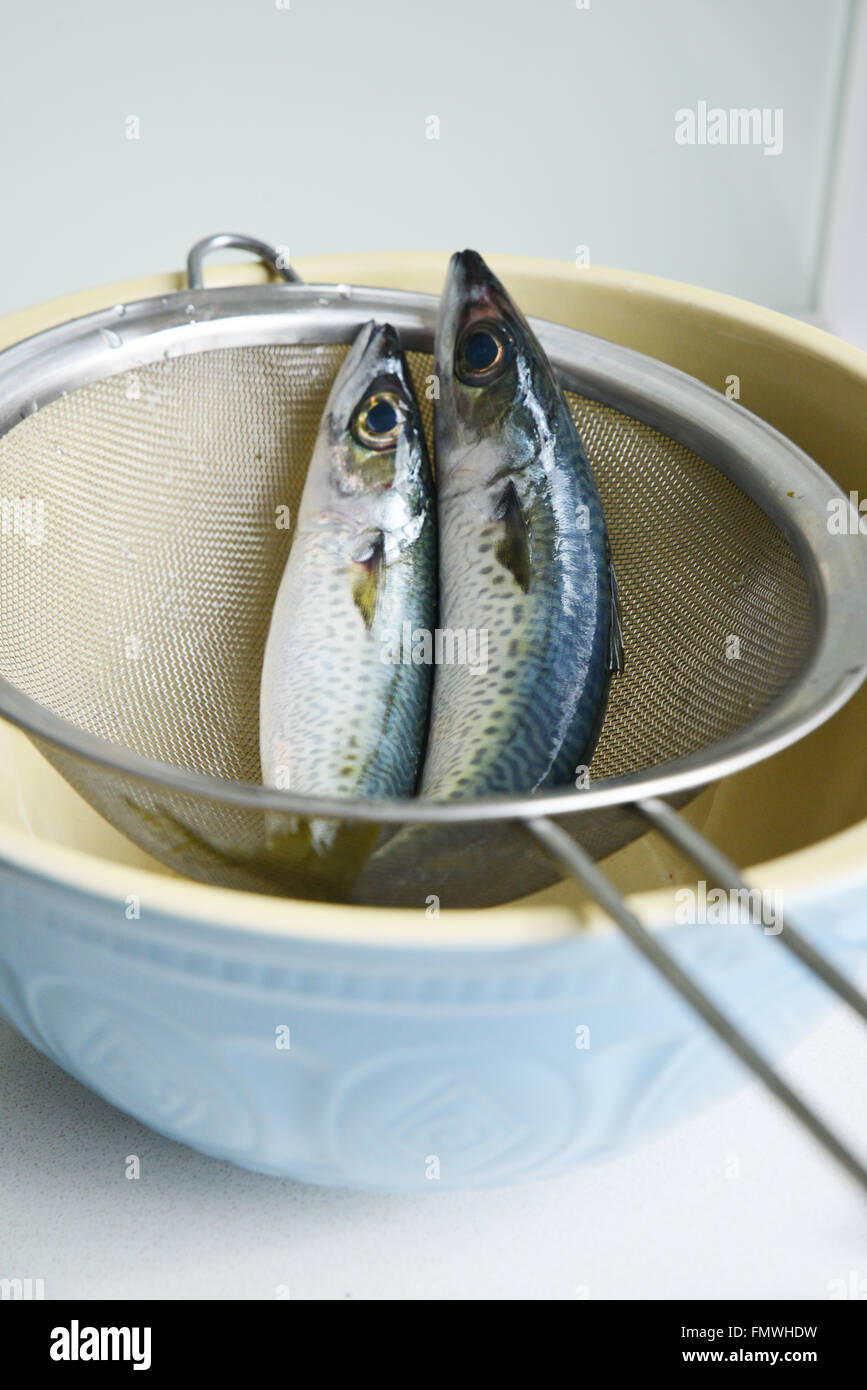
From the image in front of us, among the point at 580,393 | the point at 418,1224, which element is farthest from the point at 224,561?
the point at 418,1224

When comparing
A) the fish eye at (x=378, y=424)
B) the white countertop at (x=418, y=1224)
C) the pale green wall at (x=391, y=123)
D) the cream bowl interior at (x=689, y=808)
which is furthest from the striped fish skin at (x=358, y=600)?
the pale green wall at (x=391, y=123)

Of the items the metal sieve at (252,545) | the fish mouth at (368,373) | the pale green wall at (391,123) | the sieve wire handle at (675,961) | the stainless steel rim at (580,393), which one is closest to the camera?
the sieve wire handle at (675,961)

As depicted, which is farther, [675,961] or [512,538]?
[512,538]

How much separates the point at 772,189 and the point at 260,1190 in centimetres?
140

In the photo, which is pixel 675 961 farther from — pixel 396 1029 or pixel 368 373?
pixel 368 373

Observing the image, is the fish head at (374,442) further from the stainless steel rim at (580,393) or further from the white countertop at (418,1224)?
the white countertop at (418,1224)

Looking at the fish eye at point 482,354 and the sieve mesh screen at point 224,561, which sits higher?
the fish eye at point 482,354

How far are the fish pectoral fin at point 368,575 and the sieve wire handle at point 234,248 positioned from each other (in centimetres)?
21

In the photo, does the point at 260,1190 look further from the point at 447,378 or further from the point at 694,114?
the point at 694,114

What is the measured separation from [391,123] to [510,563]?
0.86 meters

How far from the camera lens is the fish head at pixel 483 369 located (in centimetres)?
77

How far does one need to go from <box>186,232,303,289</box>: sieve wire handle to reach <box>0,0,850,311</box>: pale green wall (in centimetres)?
55

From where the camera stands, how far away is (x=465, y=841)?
507 millimetres

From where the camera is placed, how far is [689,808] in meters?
0.73
